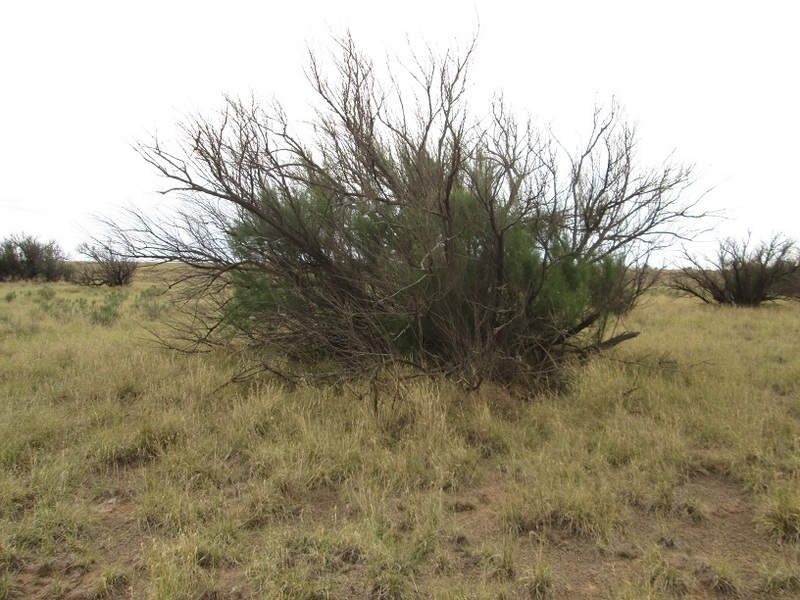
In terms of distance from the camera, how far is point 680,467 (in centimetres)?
385

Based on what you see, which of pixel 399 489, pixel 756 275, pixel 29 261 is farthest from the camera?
pixel 29 261

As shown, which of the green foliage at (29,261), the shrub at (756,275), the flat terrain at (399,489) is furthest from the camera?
the green foliage at (29,261)

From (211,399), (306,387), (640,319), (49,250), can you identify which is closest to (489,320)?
(306,387)

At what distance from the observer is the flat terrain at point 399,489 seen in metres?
2.64

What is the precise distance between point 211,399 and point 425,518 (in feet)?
10.0

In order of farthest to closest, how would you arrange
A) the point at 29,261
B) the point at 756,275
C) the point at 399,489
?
the point at 29,261 < the point at 756,275 < the point at 399,489

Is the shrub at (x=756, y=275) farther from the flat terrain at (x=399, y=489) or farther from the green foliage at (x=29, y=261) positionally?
the green foliage at (x=29, y=261)

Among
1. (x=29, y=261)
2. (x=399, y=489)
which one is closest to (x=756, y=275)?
(x=399, y=489)

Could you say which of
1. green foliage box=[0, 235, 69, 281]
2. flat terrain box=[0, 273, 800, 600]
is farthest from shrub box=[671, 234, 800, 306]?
green foliage box=[0, 235, 69, 281]

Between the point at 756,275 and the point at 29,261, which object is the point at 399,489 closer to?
the point at 756,275

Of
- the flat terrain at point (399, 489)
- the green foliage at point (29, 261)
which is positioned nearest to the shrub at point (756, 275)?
the flat terrain at point (399, 489)

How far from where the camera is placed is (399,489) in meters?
3.56

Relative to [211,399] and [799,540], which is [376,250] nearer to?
[211,399]

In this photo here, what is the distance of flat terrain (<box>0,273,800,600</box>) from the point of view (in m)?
2.64
